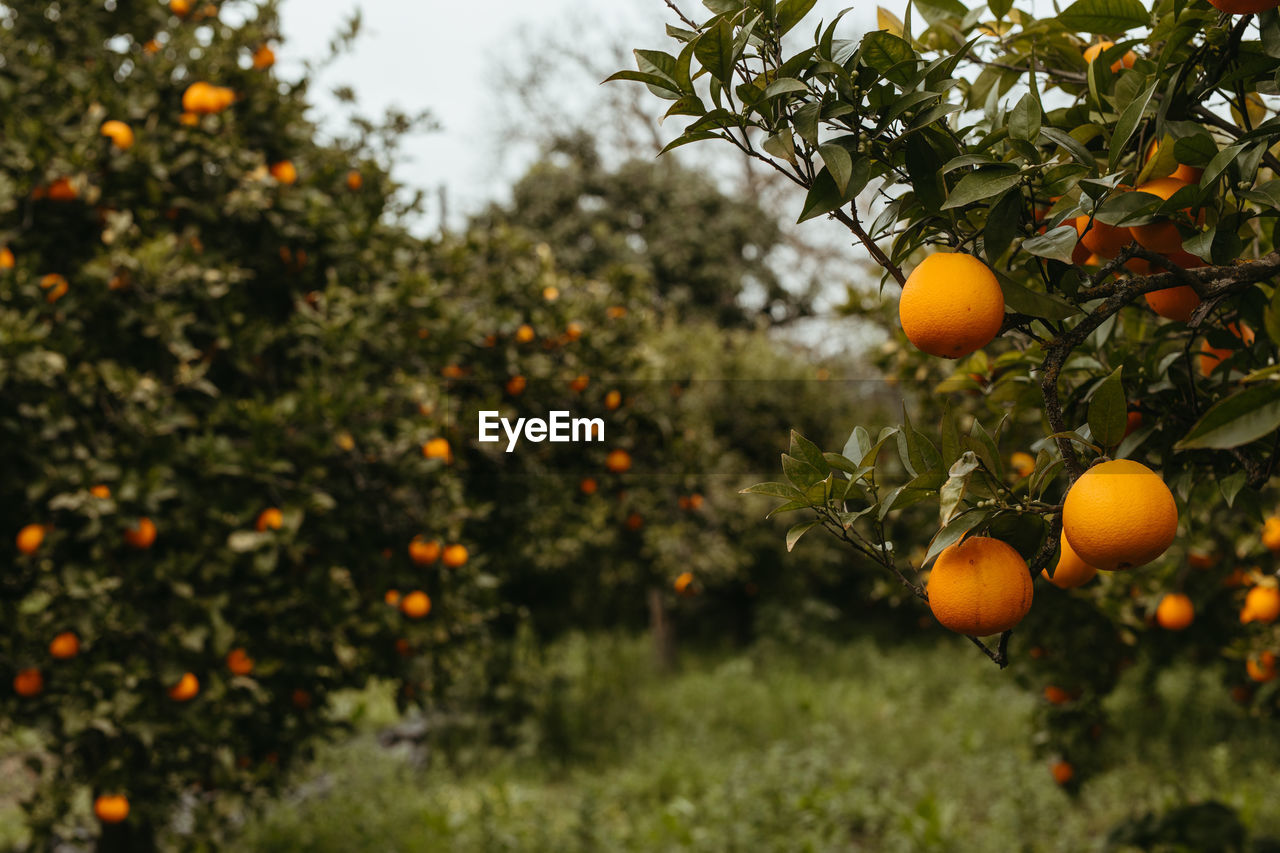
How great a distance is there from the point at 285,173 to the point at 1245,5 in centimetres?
247

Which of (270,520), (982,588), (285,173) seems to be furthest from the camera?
(285,173)

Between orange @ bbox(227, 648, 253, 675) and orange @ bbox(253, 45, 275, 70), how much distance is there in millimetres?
1706

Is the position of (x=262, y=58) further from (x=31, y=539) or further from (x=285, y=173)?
(x=31, y=539)

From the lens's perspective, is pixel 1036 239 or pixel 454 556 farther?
pixel 454 556

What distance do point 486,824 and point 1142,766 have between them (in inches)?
141

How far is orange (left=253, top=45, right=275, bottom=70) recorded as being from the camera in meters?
2.67

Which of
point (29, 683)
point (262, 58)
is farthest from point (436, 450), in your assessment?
point (262, 58)

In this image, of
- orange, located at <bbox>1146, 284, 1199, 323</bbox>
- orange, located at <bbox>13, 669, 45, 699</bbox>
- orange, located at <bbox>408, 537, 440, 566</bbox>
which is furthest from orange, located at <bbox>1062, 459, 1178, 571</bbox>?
orange, located at <bbox>13, 669, 45, 699</bbox>

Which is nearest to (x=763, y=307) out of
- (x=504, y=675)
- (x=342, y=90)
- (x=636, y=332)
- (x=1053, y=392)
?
(x=504, y=675)

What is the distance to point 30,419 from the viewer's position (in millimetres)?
2129

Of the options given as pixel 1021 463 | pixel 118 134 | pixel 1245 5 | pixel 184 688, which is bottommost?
pixel 184 688

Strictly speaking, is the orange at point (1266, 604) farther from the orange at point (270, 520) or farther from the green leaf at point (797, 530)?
the orange at point (270, 520)

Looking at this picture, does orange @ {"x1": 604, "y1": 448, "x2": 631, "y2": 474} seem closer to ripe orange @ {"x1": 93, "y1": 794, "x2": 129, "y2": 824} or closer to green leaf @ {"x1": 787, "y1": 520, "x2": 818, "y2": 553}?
ripe orange @ {"x1": 93, "y1": 794, "x2": 129, "y2": 824}

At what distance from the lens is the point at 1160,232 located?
2.66 feet
